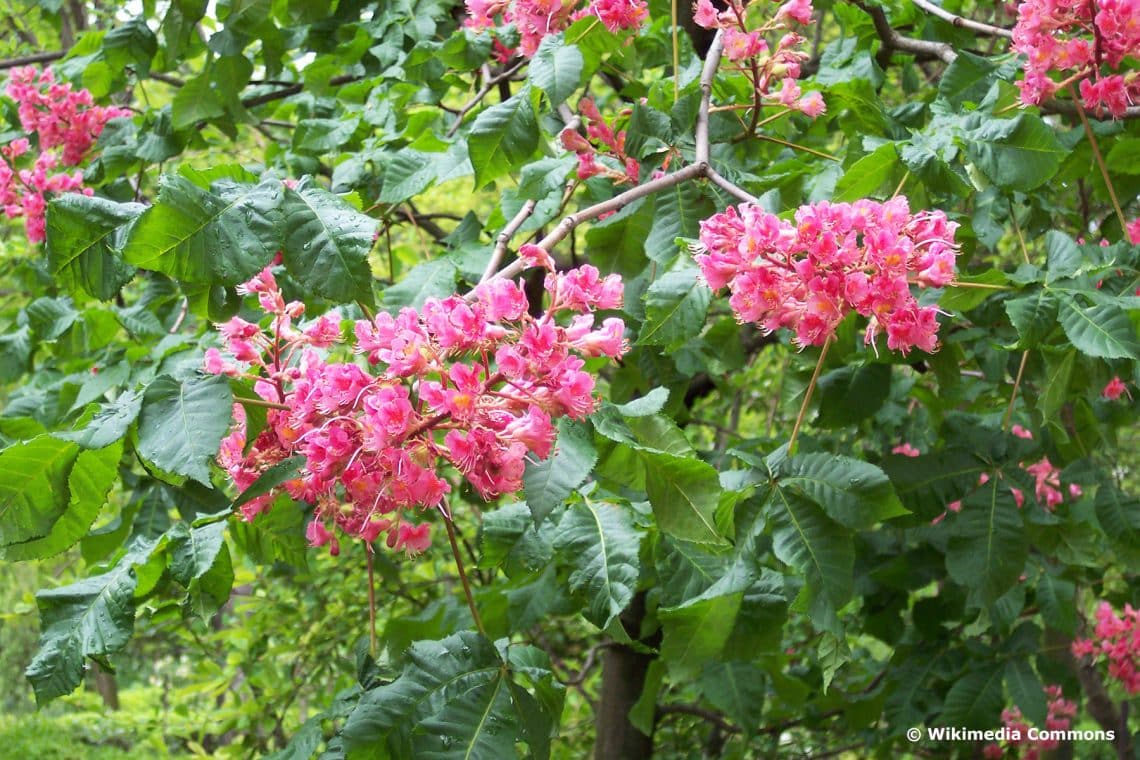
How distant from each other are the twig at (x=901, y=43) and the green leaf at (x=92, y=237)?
1.67 metres

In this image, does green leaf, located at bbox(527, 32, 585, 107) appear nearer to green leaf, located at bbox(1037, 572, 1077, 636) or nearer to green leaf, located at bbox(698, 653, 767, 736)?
green leaf, located at bbox(698, 653, 767, 736)

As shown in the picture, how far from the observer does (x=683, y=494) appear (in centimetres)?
132

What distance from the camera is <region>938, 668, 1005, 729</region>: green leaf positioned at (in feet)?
9.36

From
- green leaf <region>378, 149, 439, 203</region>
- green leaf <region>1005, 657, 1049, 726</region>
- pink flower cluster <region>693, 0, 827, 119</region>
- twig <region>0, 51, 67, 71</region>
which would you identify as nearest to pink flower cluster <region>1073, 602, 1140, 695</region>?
green leaf <region>1005, 657, 1049, 726</region>

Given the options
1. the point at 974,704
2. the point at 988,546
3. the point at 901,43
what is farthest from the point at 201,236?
the point at 974,704

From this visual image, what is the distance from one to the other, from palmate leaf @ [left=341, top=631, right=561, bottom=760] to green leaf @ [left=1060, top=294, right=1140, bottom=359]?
980 mm

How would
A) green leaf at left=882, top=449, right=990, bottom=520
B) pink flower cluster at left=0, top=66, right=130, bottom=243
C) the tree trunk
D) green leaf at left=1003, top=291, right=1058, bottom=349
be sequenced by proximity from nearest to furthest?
green leaf at left=1003, top=291, right=1058, bottom=349 → green leaf at left=882, top=449, right=990, bottom=520 → pink flower cluster at left=0, top=66, right=130, bottom=243 → the tree trunk

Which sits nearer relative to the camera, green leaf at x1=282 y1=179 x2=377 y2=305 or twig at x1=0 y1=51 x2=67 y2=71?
green leaf at x1=282 y1=179 x2=377 y2=305

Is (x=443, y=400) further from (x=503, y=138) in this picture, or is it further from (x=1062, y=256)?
(x=1062, y=256)

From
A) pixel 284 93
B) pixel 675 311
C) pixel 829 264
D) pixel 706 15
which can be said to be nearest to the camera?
pixel 829 264

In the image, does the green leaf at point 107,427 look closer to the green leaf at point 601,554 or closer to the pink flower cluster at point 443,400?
the pink flower cluster at point 443,400

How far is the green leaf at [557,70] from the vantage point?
173 centimetres

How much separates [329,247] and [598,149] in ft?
3.00

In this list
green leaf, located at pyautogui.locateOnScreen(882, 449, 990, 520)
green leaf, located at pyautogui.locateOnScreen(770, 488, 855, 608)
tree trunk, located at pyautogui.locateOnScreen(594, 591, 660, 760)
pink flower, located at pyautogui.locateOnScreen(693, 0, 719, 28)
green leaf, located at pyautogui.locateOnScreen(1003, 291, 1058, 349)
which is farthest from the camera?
tree trunk, located at pyautogui.locateOnScreen(594, 591, 660, 760)
